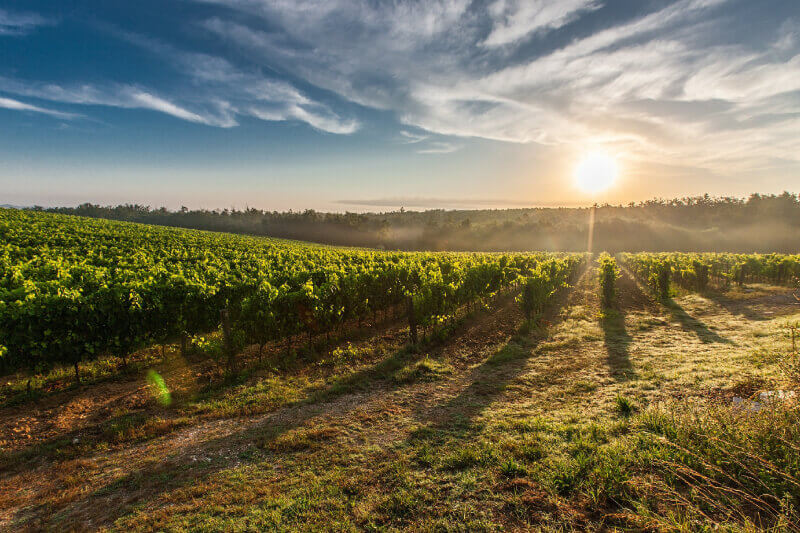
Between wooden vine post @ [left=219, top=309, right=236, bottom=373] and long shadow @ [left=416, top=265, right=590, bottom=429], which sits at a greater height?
wooden vine post @ [left=219, top=309, right=236, bottom=373]

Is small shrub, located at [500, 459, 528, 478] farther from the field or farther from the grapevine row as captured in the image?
the grapevine row

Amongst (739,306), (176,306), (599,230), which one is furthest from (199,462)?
(599,230)

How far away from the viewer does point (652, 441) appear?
15.7 ft

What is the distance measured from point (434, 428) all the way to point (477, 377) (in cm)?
303

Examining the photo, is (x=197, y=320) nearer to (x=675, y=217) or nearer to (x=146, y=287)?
(x=146, y=287)

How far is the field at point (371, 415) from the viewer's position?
154 inches

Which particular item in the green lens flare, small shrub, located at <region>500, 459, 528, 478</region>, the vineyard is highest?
the vineyard

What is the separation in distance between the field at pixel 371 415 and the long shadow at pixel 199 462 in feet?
0.13

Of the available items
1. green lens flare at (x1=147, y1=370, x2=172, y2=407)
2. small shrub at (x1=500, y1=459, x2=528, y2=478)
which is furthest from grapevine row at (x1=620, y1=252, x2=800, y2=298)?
green lens flare at (x1=147, y1=370, x2=172, y2=407)

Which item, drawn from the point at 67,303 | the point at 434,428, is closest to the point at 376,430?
the point at 434,428

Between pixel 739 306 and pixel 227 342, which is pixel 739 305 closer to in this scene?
pixel 739 306

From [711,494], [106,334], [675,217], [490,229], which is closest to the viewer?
[711,494]

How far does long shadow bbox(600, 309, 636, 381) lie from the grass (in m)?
0.16

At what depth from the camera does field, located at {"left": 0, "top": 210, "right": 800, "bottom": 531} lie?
3.91 metres
